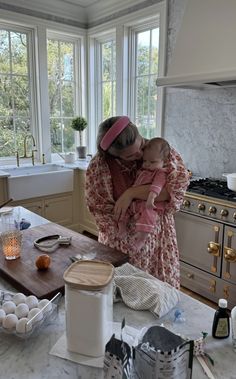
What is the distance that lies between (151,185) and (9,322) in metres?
0.76

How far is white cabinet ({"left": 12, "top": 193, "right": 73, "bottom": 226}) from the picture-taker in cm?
335

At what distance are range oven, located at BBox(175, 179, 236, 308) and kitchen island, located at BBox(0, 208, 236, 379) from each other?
1336mm

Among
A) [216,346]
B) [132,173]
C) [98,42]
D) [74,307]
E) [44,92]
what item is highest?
[98,42]

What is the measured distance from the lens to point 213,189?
2332mm

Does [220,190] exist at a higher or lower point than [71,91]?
lower

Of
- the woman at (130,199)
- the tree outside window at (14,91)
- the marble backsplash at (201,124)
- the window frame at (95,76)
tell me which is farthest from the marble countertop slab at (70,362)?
the window frame at (95,76)

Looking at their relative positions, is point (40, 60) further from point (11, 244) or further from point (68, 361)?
point (68, 361)

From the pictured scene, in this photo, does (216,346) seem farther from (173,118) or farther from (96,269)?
(173,118)

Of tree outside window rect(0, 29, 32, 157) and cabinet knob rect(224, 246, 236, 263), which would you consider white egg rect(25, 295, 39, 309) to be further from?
tree outside window rect(0, 29, 32, 157)

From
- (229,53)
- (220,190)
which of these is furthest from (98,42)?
(220,190)

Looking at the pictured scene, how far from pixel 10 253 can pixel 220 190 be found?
1652 mm

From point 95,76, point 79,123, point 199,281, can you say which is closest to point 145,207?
point 199,281

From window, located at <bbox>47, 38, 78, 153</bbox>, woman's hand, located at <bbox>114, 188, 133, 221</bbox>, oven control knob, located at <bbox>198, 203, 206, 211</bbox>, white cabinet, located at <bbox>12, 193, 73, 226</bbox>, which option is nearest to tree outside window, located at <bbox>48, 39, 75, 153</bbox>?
window, located at <bbox>47, 38, 78, 153</bbox>

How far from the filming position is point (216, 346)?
0.75 meters
